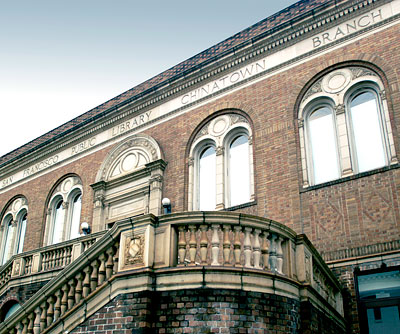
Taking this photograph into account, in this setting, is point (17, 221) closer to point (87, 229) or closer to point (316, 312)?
point (87, 229)

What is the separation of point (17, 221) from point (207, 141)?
1121 centimetres

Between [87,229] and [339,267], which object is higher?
[87,229]

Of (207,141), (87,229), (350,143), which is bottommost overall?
(87,229)

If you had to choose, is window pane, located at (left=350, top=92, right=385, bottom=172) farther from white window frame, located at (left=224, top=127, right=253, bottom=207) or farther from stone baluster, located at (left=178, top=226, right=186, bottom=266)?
stone baluster, located at (left=178, top=226, right=186, bottom=266)

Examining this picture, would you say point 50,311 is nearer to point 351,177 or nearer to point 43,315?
point 43,315

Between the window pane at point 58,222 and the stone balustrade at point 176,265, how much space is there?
1129cm

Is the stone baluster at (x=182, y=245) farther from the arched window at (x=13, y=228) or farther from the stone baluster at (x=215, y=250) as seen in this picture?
the arched window at (x=13, y=228)

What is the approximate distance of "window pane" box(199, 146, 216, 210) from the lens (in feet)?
53.5

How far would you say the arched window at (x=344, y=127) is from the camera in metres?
13.2

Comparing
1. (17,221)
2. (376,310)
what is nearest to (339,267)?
(376,310)

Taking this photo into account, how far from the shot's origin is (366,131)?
44.4 feet

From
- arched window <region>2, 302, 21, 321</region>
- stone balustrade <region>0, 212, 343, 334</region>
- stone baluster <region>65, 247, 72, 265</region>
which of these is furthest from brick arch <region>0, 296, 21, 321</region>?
stone balustrade <region>0, 212, 343, 334</region>

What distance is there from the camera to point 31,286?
1542 cm

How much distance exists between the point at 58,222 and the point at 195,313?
14619 millimetres
